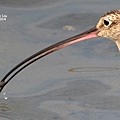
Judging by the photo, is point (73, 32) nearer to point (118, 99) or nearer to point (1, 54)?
point (1, 54)

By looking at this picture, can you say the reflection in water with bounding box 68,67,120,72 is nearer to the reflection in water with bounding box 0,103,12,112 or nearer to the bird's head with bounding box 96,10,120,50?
the reflection in water with bounding box 0,103,12,112

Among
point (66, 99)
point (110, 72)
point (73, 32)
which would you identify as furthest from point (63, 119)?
point (73, 32)

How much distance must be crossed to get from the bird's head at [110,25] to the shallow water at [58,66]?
772mm

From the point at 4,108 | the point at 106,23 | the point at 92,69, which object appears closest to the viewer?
the point at 106,23

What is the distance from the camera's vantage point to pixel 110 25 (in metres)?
7.08

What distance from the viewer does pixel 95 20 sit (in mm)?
9398

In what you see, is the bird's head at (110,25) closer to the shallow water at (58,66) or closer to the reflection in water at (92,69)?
the shallow water at (58,66)

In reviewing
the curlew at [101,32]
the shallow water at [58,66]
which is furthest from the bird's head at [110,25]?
the shallow water at [58,66]

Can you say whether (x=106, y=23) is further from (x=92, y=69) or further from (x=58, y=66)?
(x=58, y=66)

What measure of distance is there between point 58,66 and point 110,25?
4.67ft

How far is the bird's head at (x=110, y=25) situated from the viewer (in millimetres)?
7016

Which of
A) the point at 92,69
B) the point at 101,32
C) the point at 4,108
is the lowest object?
the point at 4,108

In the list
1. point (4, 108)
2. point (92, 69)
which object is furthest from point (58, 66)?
point (4, 108)

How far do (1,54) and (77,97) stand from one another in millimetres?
1026
